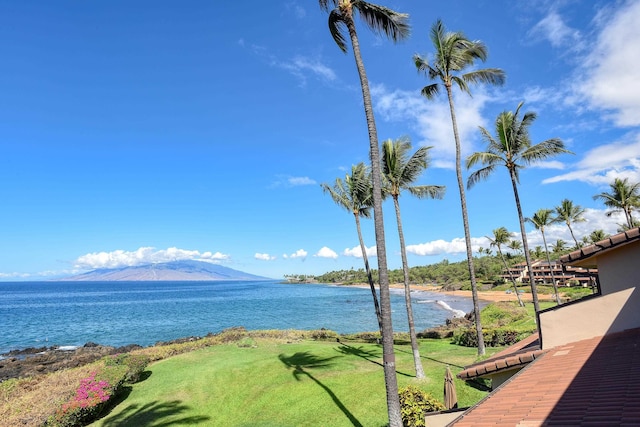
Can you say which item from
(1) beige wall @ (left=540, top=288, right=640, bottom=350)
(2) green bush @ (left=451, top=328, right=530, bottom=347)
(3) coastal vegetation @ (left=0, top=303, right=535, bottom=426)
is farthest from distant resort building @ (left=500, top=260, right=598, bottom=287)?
(1) beige wall @ (left=540, top=288, right=640, bottom=350)

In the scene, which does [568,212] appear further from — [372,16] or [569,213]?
[372,16]

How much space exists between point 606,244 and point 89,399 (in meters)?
18.8

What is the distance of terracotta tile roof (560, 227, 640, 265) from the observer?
7.21 meters

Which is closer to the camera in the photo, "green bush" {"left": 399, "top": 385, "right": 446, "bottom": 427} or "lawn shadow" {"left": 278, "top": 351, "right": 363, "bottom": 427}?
"green bush" {"left": 399, "top": 385, "right": 446, "bottom": 427}

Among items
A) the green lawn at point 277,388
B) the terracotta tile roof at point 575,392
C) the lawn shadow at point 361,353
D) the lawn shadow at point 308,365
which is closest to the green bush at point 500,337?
the green lawn at point 277,388

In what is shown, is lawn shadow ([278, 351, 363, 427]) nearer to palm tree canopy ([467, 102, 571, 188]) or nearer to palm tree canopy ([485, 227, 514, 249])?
palm tree canopy ([467, 102, 571, 188])

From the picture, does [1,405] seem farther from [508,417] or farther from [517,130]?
[517,130]

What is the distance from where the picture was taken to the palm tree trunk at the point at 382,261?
362 inches

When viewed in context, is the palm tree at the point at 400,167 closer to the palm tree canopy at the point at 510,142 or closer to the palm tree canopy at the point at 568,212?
the palm tree canopy at the point at 510,142

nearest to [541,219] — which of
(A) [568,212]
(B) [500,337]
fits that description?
(A) [568,212]

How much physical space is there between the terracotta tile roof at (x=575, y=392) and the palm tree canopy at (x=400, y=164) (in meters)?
11.7

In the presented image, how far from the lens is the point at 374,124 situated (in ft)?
33.3

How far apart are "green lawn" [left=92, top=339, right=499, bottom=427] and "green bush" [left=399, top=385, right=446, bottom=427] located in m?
1.71

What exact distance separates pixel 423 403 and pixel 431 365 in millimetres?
7514
